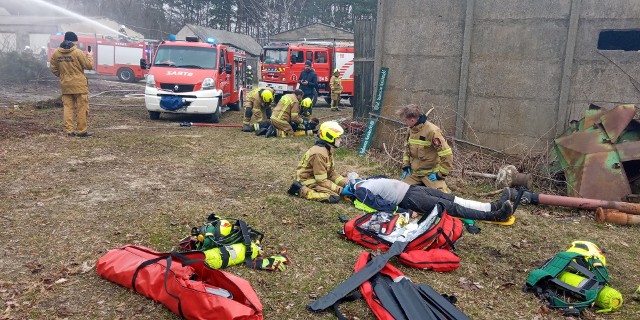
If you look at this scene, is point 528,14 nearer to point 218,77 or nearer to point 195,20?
point 218,77

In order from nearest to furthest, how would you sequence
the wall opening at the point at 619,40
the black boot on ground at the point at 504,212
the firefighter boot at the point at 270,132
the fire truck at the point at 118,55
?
the black boot on ground at the point at 504,212 < the wall opening at the point at 619,40 < the firefighter boot at the point at 270,132 < the fire truck at the point at 118,55

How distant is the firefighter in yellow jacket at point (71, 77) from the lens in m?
9.43

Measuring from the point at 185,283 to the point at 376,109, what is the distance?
6.80 m

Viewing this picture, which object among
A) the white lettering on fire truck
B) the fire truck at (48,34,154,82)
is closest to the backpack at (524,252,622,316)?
the white lettering on fire truck

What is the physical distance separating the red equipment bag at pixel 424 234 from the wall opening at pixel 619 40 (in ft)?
15.7

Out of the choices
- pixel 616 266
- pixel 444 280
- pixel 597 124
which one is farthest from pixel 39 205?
pixel 597 124

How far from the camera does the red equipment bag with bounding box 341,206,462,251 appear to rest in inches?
179

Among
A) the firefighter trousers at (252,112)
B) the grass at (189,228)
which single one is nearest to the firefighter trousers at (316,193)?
the grass at (189,228)

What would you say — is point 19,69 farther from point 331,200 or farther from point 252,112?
point 331,200

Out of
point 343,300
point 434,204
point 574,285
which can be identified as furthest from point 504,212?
point 343,300

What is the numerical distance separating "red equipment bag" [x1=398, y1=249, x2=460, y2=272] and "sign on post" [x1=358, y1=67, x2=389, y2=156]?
4996mm

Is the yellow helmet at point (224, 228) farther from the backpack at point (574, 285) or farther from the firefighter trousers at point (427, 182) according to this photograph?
the firefighter trousers at point (427, 182)

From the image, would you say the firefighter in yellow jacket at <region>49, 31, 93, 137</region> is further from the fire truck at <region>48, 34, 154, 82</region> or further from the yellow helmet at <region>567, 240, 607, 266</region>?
the fire truck at <region>48, 34, 154, 82</region>

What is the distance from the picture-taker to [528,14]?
25.6 feet
